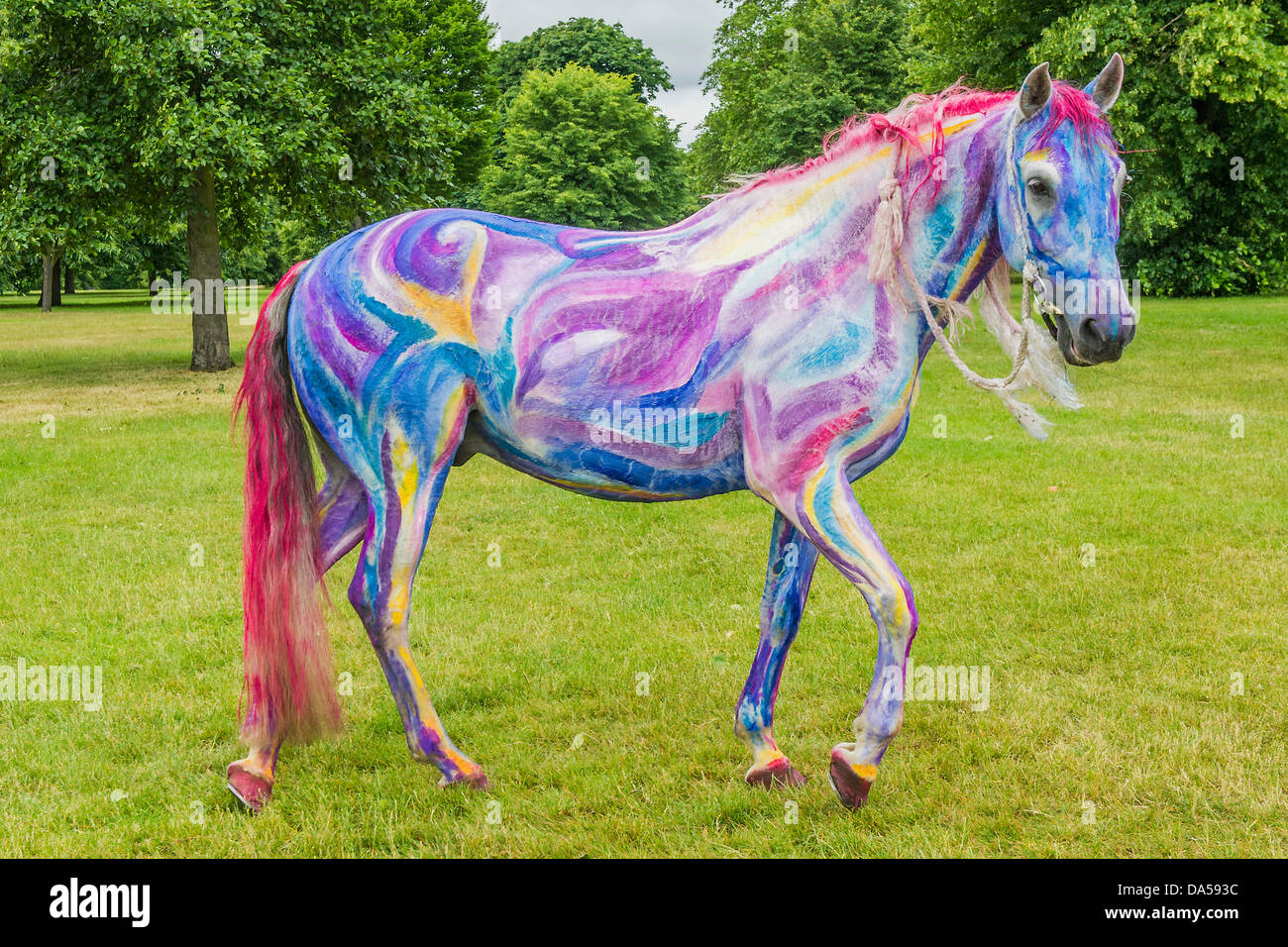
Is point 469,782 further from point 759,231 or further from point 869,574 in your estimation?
point 759,231

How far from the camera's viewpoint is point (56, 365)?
2103 cm

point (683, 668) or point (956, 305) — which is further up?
point (956, 305)

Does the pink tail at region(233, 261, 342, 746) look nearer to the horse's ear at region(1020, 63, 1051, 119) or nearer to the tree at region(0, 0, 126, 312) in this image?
the horse's ear at region(1020, 63, 1051, 119)

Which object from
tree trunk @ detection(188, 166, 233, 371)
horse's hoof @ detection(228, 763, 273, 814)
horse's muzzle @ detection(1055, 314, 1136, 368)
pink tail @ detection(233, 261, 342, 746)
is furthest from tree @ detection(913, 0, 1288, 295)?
horse's hoof @ detection(228, 763, 273, 814)

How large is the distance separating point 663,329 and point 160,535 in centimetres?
589

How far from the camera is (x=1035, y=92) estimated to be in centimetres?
331

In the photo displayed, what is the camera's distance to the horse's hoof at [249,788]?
4.07m

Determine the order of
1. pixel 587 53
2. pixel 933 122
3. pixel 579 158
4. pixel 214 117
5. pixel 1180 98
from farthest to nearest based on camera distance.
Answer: pixel 587 53, pixel 579 158, pixel 1180 98, pixel 214 117, pixel 933 122

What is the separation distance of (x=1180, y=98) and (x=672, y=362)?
22862mm

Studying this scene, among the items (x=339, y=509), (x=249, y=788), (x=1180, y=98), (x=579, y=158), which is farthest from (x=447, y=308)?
(x=579, y=158)

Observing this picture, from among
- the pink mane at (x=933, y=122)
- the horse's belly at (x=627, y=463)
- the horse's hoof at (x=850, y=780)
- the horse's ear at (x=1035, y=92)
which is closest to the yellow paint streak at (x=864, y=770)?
the horse's hoof at (x=850, y=780)

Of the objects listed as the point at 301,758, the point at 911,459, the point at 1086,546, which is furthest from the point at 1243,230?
the point at 301,758

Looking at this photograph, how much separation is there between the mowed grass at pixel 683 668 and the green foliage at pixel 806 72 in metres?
21.2
